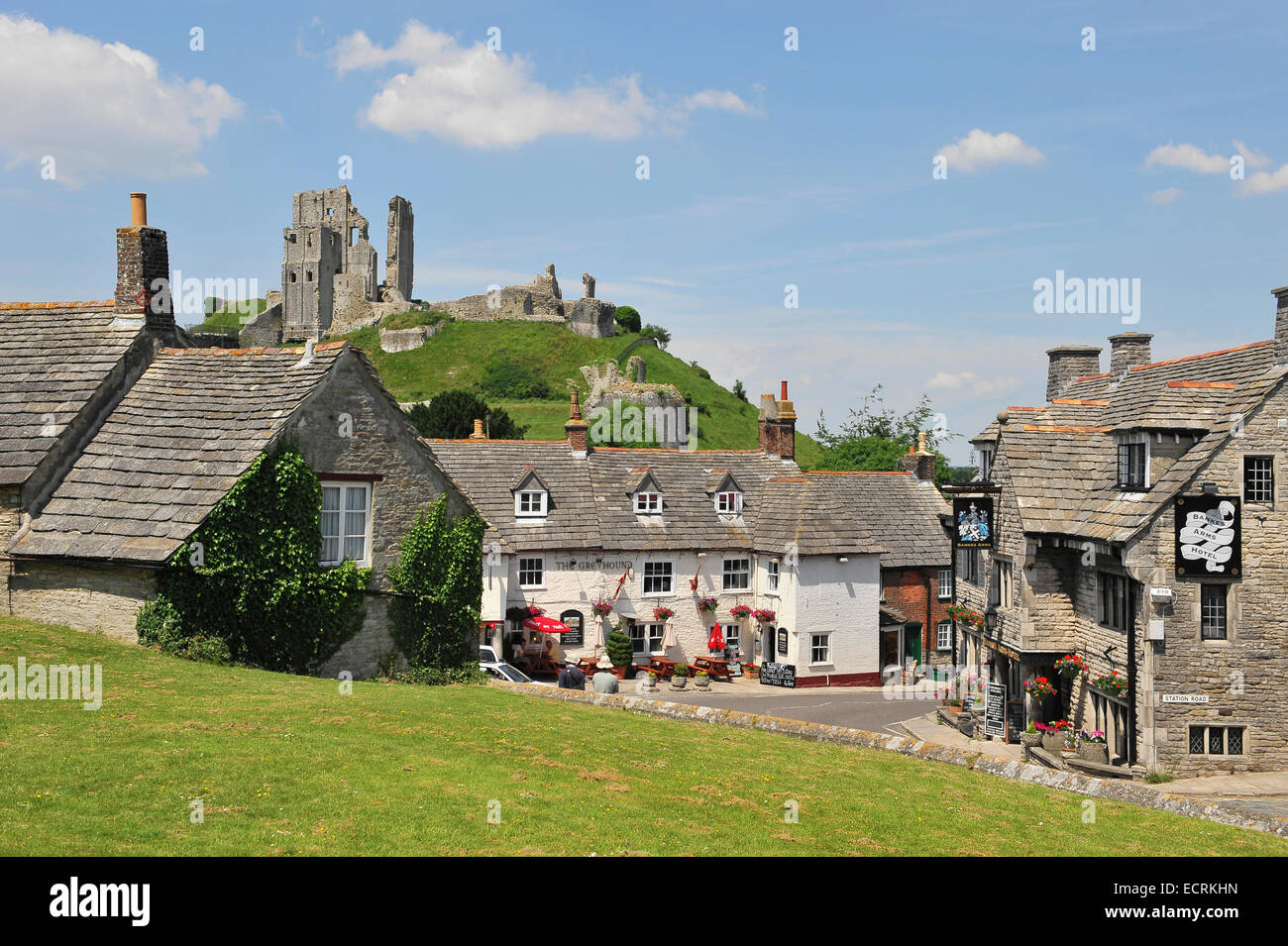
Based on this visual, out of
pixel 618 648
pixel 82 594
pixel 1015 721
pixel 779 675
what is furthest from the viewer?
pixel 779 675

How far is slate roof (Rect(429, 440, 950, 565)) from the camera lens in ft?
140

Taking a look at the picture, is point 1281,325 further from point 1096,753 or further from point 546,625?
point 546,625

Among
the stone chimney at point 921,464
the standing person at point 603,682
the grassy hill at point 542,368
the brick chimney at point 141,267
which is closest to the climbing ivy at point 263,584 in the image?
the brick chimney at point 141,267

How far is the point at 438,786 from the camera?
11.5m

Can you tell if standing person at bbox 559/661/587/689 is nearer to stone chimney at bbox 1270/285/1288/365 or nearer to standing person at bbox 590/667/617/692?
standing person at bbox 590/667/617/692

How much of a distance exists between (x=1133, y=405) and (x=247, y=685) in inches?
1091

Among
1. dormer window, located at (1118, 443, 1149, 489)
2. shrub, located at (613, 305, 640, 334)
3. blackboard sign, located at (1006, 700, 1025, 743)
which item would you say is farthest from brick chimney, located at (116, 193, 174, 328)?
shrub, located at (613, 305, 640, 334)

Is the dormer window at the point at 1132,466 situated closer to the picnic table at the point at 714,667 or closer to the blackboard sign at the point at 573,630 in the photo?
the picnic table at the point at 714,667

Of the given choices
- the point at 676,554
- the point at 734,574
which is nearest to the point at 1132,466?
the point at 734,574

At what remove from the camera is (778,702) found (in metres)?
37.8

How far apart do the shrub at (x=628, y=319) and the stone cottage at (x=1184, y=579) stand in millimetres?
109179

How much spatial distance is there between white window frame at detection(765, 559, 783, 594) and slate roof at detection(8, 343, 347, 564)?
26.4m

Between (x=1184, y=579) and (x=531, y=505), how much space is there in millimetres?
25341

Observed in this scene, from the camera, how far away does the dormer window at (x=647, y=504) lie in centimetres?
4475
